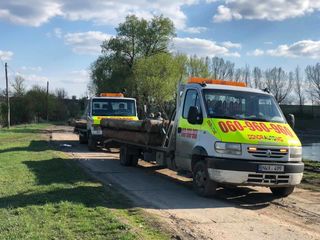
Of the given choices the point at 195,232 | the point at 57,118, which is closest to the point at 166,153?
the point at 195,232

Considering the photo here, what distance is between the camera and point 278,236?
276 inches

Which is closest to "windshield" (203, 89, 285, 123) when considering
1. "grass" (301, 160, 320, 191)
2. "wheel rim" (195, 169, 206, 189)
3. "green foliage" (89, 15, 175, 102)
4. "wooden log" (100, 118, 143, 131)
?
"wheel rim" (195, 169, 206, 189)

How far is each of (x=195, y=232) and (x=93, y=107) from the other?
15.8 meters

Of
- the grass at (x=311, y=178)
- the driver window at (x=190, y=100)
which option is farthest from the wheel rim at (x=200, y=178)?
the grass at (x=311, y=178)

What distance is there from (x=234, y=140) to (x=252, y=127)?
60 centimetres

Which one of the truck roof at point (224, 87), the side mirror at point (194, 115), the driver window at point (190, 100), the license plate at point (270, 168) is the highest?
the truck roof at point (224, 87)

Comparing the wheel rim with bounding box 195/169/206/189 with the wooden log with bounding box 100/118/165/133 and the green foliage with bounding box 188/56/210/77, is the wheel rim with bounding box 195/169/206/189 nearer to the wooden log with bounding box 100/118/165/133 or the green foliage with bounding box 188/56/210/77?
the wooden log with bounding box 100/118/165/133

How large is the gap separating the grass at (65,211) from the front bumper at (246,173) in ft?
6.11

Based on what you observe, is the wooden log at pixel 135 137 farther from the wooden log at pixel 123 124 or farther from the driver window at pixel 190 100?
the driver window at pixel 190 100

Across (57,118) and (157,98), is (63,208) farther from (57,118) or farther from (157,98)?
(57,118)

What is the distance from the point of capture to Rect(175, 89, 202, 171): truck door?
35.0 ft

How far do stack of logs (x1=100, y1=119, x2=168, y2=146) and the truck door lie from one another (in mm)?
1195

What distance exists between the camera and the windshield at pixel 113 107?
22188mm

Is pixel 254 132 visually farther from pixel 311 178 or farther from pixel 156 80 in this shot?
pixel 156 80
